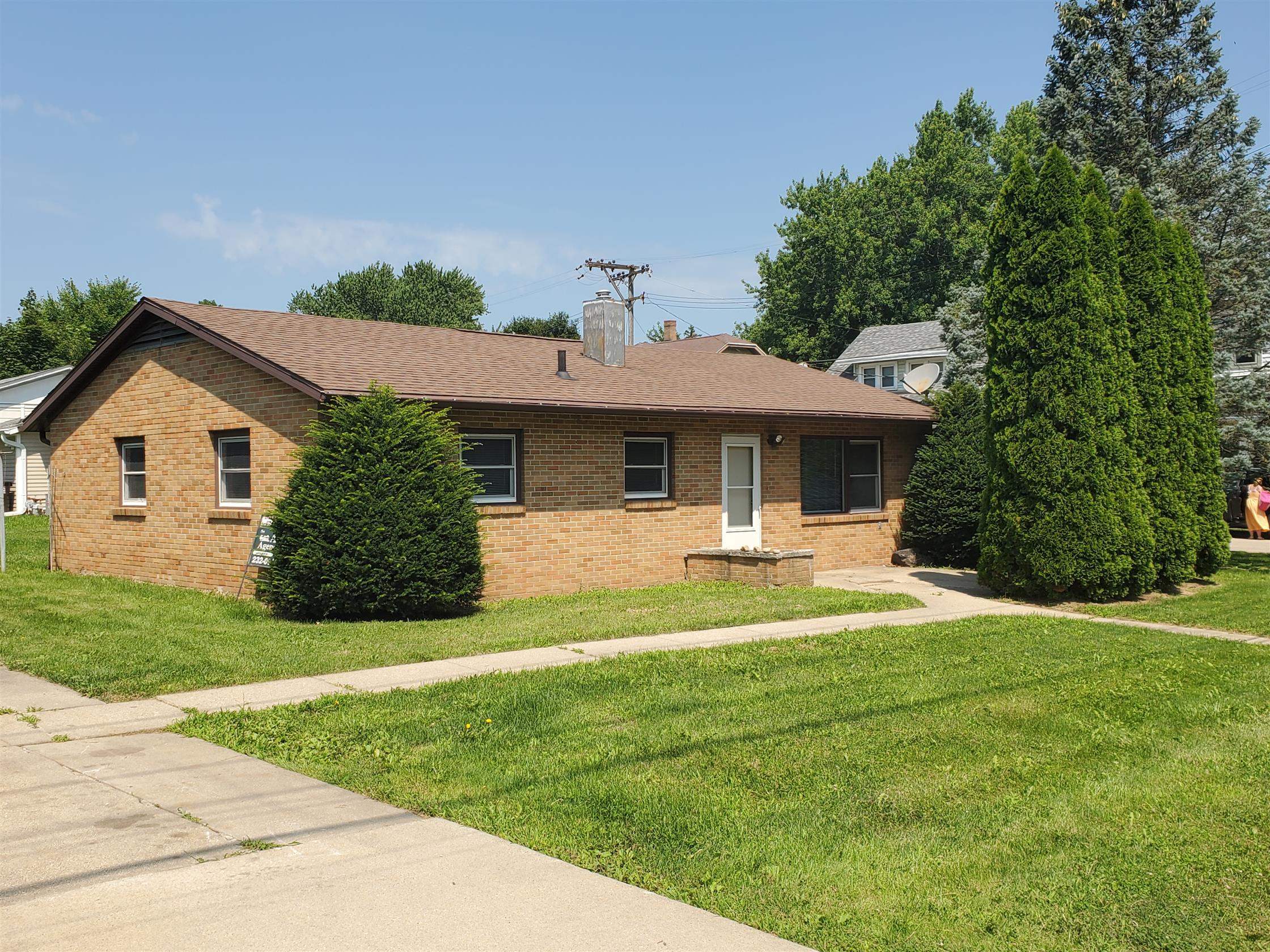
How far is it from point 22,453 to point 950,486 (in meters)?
29.5

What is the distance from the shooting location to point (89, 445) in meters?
18.5

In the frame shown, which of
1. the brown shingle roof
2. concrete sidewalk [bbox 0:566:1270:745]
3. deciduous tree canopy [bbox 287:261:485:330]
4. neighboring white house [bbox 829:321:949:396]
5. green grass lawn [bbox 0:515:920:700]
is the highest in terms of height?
deciduous tree canopy [bbox 287:261:485:330]

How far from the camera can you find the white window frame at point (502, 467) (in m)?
15.0

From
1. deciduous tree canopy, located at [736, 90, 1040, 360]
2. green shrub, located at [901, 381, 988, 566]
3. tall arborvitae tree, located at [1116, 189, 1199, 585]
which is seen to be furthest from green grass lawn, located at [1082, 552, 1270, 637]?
deciduous tree canopy, located at [736, 90, 1040, 360]

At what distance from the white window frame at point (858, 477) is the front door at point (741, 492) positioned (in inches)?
97.8

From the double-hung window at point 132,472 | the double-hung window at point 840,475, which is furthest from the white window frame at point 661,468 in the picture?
the double-hung window at point 132,472

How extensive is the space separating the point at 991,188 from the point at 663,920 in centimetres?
6015

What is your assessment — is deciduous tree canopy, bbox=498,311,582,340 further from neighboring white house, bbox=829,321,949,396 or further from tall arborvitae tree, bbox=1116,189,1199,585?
tall arborvitae tree, bbox=1116,189,1199,585

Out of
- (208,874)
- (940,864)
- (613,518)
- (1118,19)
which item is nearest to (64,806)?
(208,874)

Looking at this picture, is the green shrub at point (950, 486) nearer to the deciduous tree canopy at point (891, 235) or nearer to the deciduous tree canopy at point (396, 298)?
the deciduous tree canopy at point (891, 235)

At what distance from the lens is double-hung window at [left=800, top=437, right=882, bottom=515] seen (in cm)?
1967

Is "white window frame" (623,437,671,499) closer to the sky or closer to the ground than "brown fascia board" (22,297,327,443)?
closer to the ground

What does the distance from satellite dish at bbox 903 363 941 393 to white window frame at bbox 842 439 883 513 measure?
3.82 meters

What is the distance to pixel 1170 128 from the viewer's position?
945 inches
